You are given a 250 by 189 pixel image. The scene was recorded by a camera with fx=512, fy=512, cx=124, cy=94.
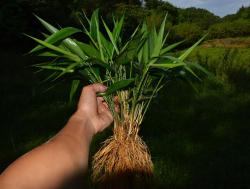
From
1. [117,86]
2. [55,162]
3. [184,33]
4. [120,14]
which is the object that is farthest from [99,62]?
[184,33]

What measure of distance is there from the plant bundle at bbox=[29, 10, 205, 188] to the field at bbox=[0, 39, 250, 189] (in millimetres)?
1603

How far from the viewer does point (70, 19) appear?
1933 cm

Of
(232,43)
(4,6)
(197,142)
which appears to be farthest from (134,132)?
(232,43)

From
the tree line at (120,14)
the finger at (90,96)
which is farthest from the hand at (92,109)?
the tree line at (120,14)

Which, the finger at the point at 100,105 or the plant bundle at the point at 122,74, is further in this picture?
the finger at the point at 100,105

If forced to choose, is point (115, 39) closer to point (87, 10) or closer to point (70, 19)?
point (70, 19)

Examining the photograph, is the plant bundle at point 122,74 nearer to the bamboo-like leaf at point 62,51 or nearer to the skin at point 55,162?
the bamboo-like leaf at point 62,51

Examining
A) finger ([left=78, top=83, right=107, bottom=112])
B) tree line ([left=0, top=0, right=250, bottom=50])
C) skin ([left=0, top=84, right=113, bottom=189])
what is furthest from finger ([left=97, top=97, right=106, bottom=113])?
tree line ([left=0, top=0, right=250, bottom=50])

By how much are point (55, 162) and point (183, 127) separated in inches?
223

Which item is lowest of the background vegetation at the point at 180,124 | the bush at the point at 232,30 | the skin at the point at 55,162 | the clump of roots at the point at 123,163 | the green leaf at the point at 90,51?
the bush at the point at 232,30

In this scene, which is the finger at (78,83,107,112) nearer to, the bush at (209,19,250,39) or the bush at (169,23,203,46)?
the bush at (169,23,203,46)

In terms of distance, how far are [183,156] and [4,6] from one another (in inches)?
430

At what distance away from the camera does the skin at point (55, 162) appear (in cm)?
151

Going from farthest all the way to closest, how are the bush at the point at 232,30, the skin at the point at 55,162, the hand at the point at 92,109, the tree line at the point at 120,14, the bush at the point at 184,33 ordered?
the bush at the point at 232,30 → the bush at the point at 184,33 → the tree line at the point at 120,14 → the hand at the point at 92,109 → the skin at the point at 55,162
